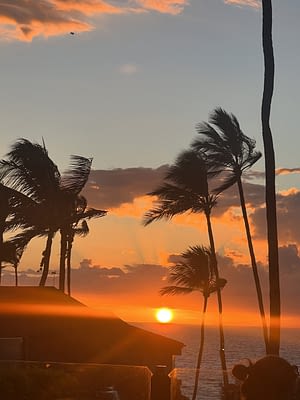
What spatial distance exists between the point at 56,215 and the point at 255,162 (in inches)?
371

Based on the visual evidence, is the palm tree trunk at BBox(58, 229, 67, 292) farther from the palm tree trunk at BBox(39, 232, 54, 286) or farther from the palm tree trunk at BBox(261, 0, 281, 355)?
the palm tree trunk at BBox(261, 0, 281, 355)

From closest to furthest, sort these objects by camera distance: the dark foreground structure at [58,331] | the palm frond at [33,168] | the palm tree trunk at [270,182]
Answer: the dark foreground structure at [58,331] < the palm tree trunk at [270,182] < the palm frond at [33,168]

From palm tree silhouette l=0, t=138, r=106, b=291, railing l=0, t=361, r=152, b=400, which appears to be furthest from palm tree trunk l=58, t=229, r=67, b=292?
railing l=0, t=361, r=152, b=400

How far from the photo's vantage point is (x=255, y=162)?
30.4 m

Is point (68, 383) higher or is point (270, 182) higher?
point (270, 182)

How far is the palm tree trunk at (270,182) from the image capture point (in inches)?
867

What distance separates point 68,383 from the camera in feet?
39.9

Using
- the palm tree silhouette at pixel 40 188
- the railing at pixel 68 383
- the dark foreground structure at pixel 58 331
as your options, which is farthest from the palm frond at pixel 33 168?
the railing at pixel 68 383

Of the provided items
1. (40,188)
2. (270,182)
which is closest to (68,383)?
(270,182)

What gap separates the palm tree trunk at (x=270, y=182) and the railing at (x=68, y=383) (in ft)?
34.3

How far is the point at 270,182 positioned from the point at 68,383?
12453 mm

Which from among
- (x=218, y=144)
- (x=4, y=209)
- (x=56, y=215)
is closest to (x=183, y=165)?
(x=218, y=144)

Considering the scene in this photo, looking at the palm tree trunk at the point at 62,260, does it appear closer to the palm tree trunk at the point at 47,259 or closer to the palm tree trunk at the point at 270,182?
the palm tree trunk at the point at 47,259

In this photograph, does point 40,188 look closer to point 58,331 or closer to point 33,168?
point 33,168
